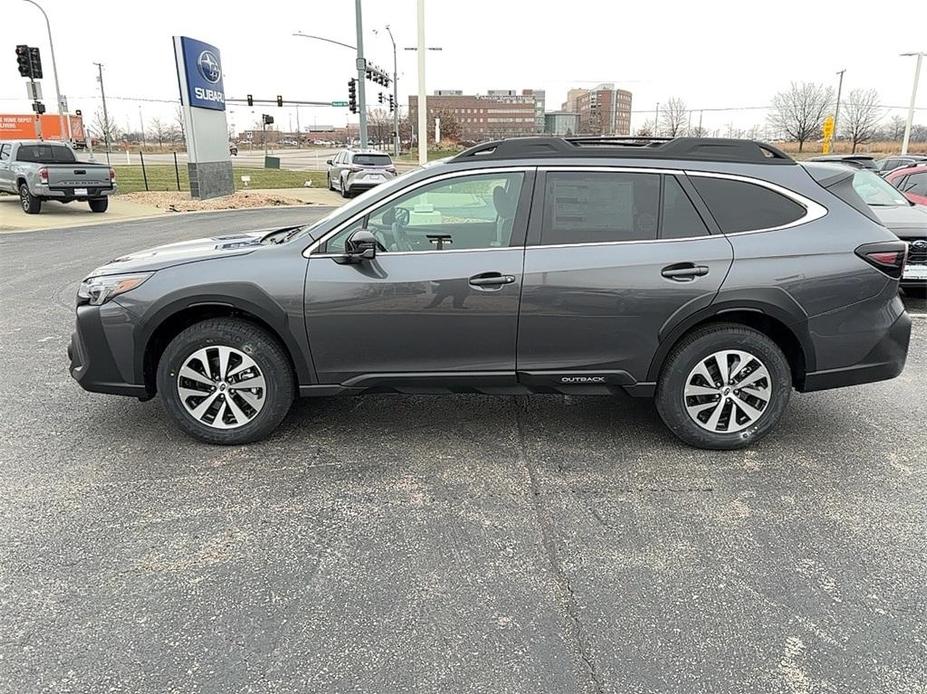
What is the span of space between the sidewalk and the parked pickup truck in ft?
1.67

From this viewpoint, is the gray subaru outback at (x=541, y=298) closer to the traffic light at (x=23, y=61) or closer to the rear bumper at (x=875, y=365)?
the rear bumper at (x=875, y=365)

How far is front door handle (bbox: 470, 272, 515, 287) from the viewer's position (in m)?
3.96

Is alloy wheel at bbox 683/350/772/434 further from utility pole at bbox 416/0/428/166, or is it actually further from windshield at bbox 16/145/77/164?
windshield at bbox 16/145/77/164

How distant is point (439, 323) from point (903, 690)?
2.66 m

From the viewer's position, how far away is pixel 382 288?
3980 mm

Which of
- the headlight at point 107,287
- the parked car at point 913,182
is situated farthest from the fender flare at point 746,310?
the parked car at point 913,182

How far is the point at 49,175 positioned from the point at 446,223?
16849mm

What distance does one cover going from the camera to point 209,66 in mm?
21719

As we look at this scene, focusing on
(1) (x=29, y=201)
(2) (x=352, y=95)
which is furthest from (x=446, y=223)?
(2) (x=352, y=95)

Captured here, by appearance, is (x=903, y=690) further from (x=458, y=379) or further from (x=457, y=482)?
(x=458, y=379)

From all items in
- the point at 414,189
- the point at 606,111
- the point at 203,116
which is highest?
the point at 606,111

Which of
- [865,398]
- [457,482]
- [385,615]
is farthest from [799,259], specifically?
[385,615]

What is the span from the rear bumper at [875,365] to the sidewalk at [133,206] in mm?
16811

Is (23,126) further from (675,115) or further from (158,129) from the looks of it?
(675,115)
